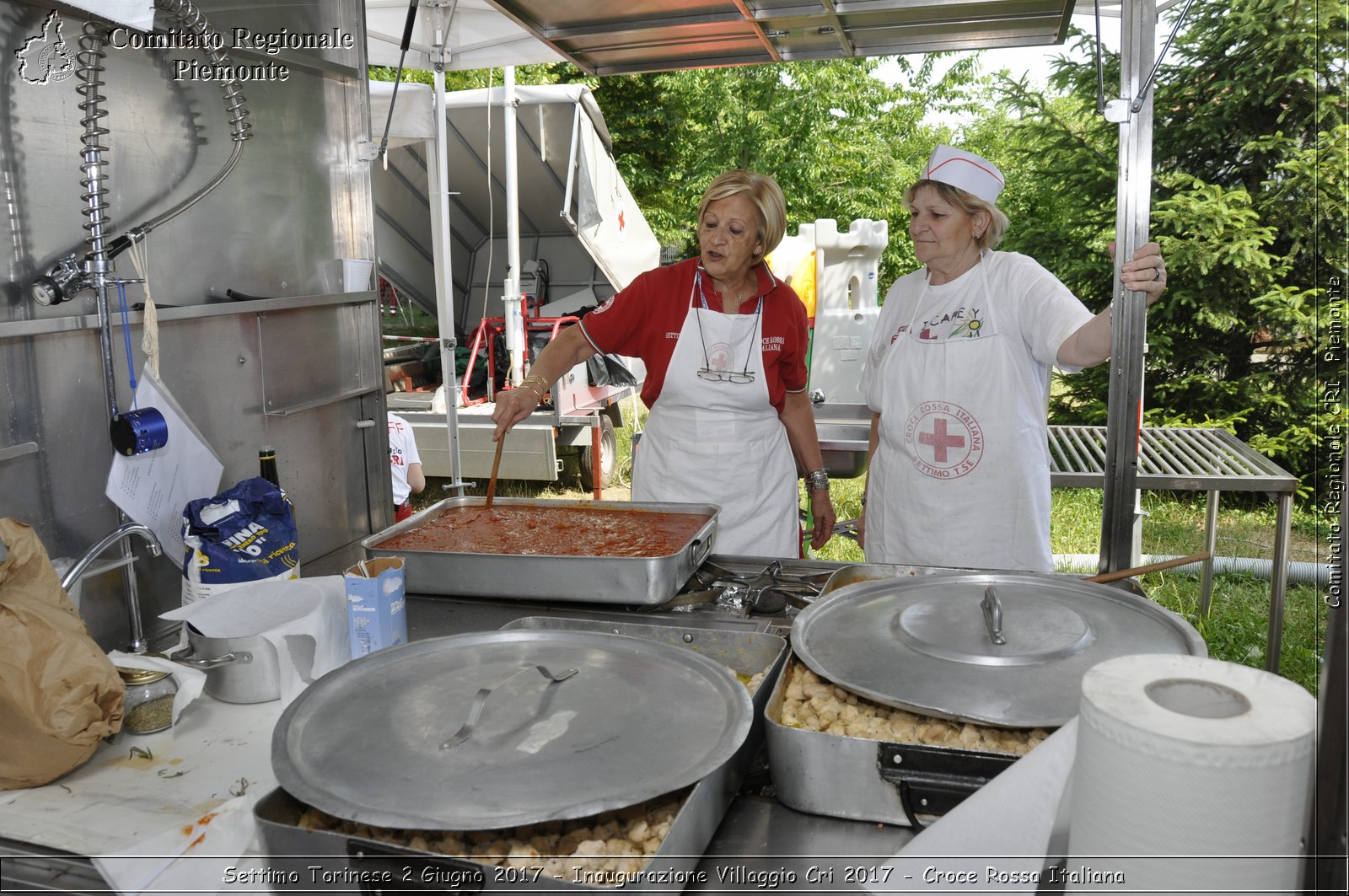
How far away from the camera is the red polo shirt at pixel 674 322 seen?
9.32 feet

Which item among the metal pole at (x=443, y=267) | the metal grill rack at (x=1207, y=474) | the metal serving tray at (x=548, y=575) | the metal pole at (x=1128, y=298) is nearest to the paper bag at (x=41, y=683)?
the metal serving tray at (x=548, y=575)

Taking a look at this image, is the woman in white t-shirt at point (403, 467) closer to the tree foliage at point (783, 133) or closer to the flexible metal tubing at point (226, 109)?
the flexible metal tubing at point (226, 109)

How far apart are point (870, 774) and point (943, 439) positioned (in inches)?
61.8

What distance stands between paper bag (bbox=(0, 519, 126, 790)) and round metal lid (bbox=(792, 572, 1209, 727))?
3.29 feet

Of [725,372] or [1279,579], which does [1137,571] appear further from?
[1279,579]

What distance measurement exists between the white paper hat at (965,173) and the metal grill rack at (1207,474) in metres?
0.95

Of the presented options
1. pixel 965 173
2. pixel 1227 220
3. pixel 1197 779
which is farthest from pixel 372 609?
pixel 1227 220

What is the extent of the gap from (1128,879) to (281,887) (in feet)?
2.73

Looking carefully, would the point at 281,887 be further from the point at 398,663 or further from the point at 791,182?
the point at 791,182

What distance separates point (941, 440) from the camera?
102 inches

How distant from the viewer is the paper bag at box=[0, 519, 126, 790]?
1.30 m

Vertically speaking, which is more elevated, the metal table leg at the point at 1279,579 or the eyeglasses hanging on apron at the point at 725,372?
the eyeglasses hanging on apron at the point at 725,372

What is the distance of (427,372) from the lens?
902 cm

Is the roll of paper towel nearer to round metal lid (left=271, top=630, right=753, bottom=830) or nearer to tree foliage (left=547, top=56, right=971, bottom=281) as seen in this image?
round metal lid (left=271, top=630, right=753, bottom=830)
